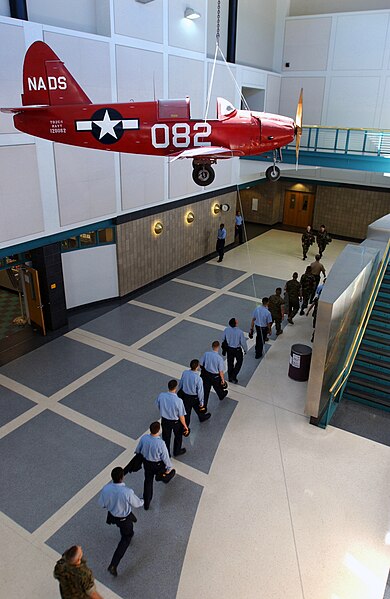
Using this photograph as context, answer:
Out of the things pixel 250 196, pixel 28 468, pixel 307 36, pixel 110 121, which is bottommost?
pixel 28 468

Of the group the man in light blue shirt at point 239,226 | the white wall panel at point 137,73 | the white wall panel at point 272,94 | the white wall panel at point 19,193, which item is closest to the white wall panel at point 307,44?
the white wall panel at point 272,94

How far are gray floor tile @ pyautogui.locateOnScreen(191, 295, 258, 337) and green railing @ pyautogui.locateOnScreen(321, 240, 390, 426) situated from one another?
324 cm

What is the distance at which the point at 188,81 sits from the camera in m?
13.9

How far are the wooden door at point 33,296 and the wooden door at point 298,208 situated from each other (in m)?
15.7

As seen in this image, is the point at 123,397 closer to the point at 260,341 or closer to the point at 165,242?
the point at 260,341

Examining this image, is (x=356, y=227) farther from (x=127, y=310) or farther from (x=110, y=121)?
(x=110, y=121)

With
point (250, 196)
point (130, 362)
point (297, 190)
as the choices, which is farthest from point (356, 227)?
point (130, 362)

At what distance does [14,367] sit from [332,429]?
23.3 feet

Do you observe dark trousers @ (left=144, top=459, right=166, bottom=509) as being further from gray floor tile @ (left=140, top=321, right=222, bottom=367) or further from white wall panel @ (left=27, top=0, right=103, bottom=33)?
white wall panel @ (left=27, top=0, right=103, bottom=33)

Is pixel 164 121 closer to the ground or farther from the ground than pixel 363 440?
farther from the ground

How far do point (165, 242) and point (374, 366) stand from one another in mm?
8368

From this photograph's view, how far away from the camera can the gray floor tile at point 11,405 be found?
8.45 meters

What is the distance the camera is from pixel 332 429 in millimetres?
8172

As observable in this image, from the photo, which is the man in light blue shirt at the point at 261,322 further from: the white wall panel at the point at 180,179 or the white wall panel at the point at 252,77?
the white wall panel at the point at 252,77
